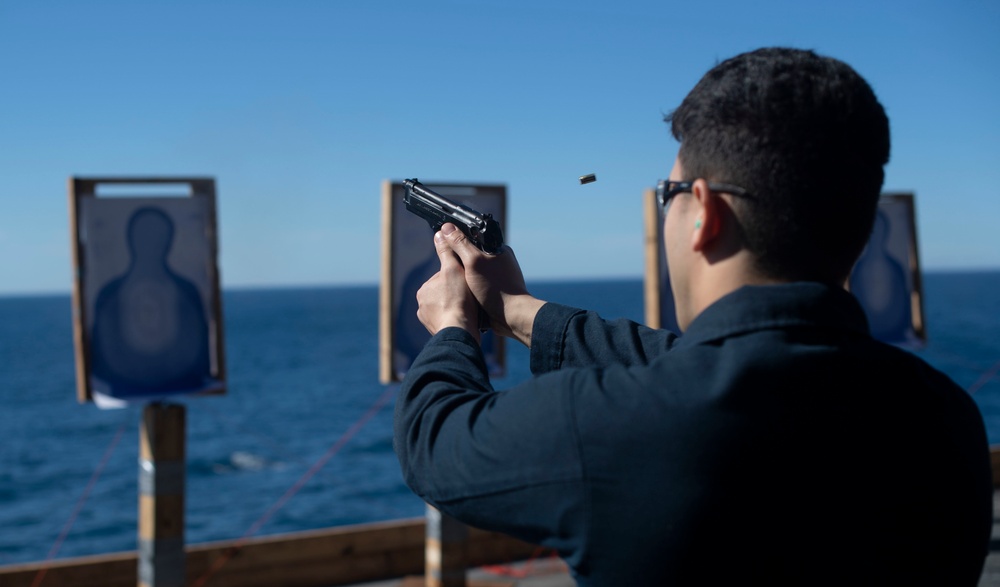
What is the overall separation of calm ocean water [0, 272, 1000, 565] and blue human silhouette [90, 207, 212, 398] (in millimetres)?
4661

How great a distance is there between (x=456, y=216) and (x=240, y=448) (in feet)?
86.0

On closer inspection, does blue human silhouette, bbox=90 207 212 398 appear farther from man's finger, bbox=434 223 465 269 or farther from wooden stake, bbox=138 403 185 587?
man's finger, bbox=434 223 465 269

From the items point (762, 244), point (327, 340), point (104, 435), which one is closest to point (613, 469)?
point (762, 244)

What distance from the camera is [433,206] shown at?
5.57 ft

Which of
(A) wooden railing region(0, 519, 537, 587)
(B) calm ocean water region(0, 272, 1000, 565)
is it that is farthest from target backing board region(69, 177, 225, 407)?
(B) calm ocean water region(0, 272, 1000, 565)

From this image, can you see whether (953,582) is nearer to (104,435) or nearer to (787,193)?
(787,193)

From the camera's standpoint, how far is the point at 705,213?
43.3 inches

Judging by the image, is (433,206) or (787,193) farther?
(433,206)

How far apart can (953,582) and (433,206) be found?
3.44 ft

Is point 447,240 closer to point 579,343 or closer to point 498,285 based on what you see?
point 498,285

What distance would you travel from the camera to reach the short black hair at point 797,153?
1.06 metres

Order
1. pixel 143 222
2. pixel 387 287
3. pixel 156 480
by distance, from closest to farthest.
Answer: pixel 156 480 < pixel 143 222 < pixel 387 287

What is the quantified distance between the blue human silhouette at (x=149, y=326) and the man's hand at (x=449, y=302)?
298 cm

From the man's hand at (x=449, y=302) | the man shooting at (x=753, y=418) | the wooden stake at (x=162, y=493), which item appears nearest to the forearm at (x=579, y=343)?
the man's hand at (x=449, y=302)
